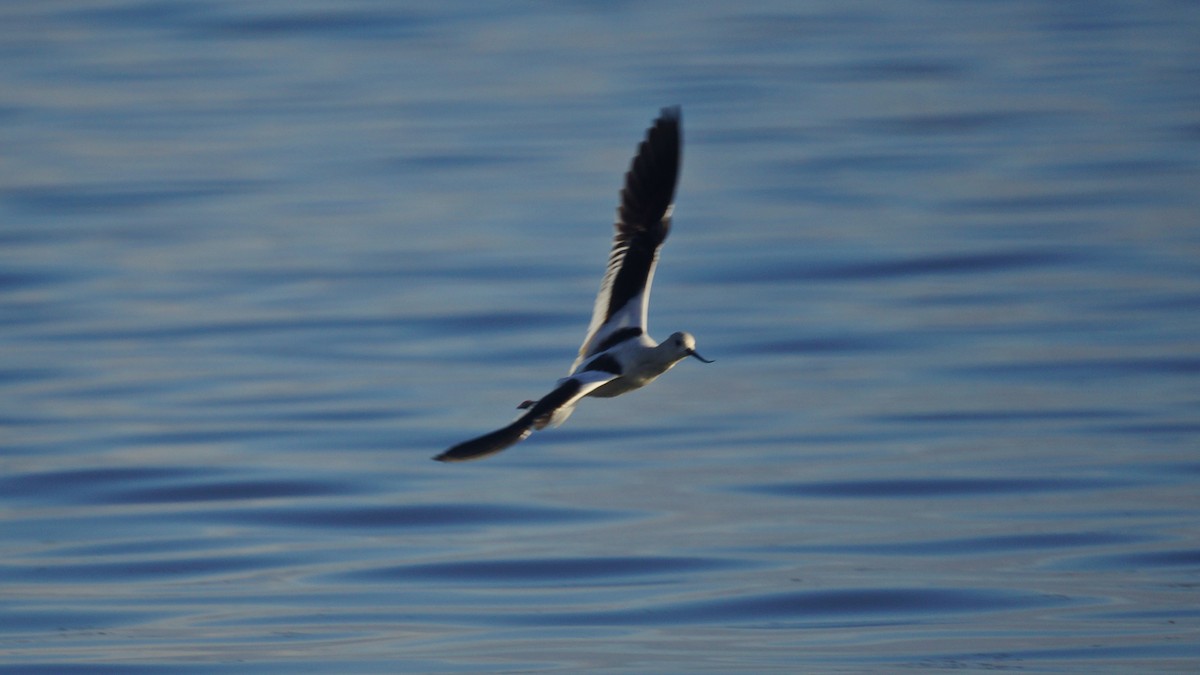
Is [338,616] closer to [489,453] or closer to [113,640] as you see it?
[113,640]

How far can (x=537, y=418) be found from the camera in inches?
299

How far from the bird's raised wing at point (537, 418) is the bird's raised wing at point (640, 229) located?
1069mm

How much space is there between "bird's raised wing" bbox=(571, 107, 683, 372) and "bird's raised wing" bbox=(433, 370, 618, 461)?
107 centimetres

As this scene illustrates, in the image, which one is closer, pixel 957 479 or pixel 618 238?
pixel 618 238

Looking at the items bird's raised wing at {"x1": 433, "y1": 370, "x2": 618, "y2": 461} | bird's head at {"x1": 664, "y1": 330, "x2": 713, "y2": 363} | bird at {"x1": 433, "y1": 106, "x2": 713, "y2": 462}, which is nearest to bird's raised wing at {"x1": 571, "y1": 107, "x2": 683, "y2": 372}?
bird at {"x1": 433, "y1": 106, "x2": 713, "y2": 462}

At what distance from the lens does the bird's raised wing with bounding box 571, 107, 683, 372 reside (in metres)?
9.81

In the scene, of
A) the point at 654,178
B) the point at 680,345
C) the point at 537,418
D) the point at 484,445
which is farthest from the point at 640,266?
the point at 484,445

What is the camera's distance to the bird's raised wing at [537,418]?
279 inches

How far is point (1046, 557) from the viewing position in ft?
41.5

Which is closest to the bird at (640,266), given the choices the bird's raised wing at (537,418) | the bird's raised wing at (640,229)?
the bird's raised wing at (640,229)

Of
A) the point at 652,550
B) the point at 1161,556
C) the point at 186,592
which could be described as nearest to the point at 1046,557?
the point at 1161,556

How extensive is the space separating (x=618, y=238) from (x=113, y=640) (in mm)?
3927

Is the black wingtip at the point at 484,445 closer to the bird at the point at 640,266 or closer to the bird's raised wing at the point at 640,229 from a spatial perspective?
the bird at the point at 640,266

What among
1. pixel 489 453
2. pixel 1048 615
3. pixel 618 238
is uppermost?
pixel 618 238
